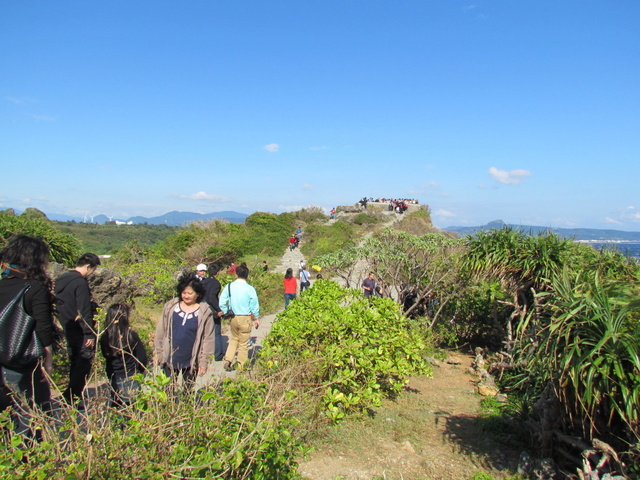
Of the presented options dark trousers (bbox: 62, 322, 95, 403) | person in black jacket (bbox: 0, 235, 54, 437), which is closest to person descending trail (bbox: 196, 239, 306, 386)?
dark trousers (bbox: 62, 322, 95, 403)

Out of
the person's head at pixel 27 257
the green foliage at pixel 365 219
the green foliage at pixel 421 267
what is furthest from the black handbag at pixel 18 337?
the green foliage at pixel 365 219

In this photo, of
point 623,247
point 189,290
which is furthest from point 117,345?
point 623,247

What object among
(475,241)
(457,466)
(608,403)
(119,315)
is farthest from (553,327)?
(475,241)

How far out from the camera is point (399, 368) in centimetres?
495

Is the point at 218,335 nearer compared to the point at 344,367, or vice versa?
the point at 344,367

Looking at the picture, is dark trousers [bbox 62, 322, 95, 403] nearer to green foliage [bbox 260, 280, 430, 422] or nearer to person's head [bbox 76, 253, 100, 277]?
person's head [bbox 76, 253, 100, 277]

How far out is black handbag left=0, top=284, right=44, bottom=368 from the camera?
2.99m

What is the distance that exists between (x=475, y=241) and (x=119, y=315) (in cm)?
632

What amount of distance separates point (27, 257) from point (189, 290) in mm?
1249

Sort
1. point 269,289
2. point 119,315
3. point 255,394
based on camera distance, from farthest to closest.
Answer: point 269,289 → point 119,315 → point 255,394

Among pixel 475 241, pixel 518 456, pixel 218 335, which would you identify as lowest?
pixel 518 456

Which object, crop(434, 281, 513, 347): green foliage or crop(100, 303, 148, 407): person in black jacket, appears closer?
crop(100, 303, 148, 407): person in black jacket

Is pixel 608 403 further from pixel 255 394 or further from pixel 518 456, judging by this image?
pixel 255 394

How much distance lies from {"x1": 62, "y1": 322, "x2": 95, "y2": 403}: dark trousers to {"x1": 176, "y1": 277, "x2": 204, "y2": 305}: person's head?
3.24 ft
